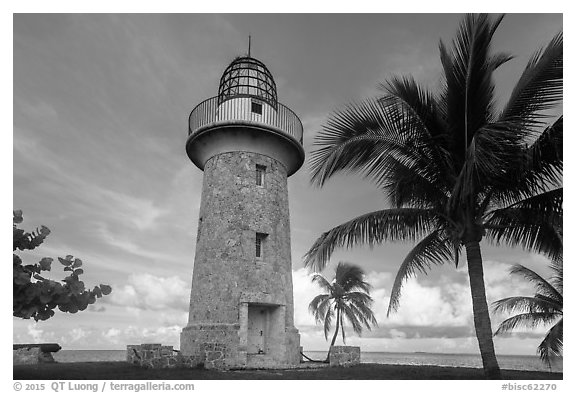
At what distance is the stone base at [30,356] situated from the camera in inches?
723

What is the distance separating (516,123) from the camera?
11258 mm

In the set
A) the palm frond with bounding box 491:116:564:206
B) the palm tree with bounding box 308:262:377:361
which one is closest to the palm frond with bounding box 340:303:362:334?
the palm tree with bounding box 308:262:377:361

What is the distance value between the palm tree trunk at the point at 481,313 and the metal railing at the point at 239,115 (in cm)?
918

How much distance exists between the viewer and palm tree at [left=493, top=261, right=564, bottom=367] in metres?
20.6

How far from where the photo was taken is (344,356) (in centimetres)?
1944

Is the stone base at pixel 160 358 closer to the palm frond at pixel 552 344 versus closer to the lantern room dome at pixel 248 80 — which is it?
the lantern room dome at pixel 248 80

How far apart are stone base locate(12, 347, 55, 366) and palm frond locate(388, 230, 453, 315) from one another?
13558mm

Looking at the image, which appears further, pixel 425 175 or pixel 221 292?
pixel 221 292

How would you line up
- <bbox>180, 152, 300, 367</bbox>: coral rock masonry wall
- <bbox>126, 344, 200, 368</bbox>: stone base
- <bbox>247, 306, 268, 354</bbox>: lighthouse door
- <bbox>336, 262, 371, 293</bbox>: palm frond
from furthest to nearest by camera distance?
<bbox>336, 262, 371, 293</bbox>: palm frond → <bbox>247, 306, 268, 354</bbox>: lighthouse door → <bbox>180, 152, 300, 367</bbox>: coral rock masonry wall → <bbox>126, 344, 200, 368</bbox>: stone base

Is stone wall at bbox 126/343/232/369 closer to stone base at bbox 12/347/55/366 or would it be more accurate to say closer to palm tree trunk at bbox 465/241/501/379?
stone base at bbox 12/347/55/366
